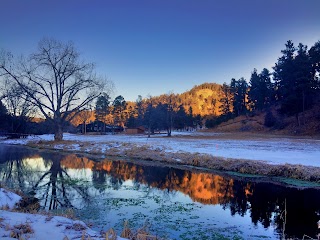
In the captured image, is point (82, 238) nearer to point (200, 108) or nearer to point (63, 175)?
point (63, 175)

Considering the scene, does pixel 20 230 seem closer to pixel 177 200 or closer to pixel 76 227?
pixel 76 227

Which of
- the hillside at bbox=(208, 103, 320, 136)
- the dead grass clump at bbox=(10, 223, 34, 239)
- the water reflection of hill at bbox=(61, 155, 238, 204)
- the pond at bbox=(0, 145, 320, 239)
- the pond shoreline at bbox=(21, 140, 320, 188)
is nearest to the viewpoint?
the dead grass clump at bbox=(10, 223, 34, 239)

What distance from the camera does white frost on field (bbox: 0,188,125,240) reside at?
568 cm

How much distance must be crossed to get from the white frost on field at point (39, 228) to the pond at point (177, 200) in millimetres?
1745

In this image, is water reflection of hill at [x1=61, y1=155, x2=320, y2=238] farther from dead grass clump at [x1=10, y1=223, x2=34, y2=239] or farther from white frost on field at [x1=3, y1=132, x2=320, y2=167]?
dead grass clump at [x1=10, y1=223, x2=34, y2=239]

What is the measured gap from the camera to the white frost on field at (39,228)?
5.68 metres

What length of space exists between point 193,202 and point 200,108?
173307 millimetres

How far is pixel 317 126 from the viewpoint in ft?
171

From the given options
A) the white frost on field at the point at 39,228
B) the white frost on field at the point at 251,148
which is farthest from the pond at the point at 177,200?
the white frost on field at the point at 251,148

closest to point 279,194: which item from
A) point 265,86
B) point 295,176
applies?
point 295,176

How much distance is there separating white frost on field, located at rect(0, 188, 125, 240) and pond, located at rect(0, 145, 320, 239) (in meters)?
1.75

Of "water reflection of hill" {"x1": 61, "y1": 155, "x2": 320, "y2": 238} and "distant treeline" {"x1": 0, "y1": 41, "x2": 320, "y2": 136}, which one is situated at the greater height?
"distant treeline" {"x1": 0, "y1": 41, "x2": 320, "y2": 136}

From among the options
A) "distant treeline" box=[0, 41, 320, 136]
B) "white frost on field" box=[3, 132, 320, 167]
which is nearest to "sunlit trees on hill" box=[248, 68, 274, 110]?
"distant treeline" box=[0, 41, 320, 136]

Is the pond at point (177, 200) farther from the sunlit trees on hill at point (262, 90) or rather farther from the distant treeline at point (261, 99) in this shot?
the sunlit trees on hill at point (262, 90)
